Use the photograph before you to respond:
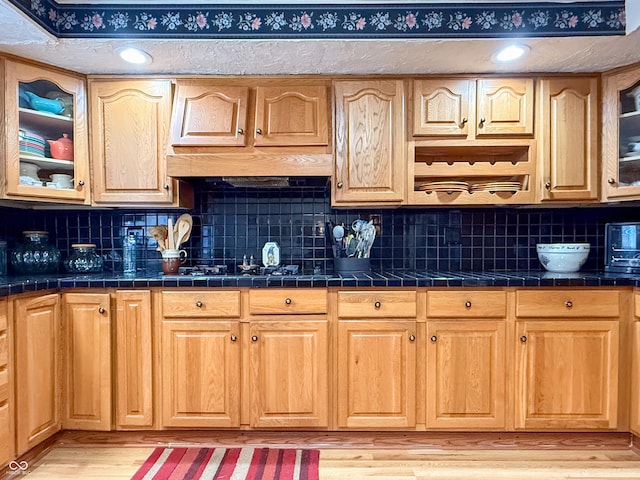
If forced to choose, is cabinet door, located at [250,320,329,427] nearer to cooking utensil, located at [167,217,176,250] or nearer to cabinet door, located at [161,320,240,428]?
cabinet door, located at [161,320,240,428]

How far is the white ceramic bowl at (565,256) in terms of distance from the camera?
226cm

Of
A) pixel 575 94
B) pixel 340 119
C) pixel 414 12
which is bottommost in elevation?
pixel 340 119

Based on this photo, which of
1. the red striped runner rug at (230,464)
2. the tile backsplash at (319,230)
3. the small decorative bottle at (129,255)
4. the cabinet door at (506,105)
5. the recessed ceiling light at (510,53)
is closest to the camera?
the red striped runner rug at (230,464)

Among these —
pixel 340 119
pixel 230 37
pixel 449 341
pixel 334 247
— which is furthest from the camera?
pixel 334 247

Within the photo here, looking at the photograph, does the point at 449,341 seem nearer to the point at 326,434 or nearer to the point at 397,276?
the point at 397,276

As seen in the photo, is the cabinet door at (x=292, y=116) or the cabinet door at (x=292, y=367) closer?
the cabinet door at (x=292, y=367)

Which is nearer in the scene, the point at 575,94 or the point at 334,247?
the point at 575,94

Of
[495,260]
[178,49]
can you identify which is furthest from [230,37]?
[495,260]

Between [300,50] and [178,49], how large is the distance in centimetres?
58

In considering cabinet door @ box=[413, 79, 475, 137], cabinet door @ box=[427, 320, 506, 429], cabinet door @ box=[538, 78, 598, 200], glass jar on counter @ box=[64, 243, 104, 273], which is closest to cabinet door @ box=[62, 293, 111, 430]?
glass jar on counter @ box=[64, 243, 104, 273]

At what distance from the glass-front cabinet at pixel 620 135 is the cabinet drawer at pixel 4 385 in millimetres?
3026

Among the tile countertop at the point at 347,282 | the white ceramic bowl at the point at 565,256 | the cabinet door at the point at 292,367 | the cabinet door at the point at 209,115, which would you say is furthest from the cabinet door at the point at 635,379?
the cabinet door at the point at 209,115

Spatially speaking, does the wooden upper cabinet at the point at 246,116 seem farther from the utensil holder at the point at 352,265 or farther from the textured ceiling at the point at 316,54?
the utensil holder at the point at 352,265

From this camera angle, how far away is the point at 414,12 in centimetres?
183
